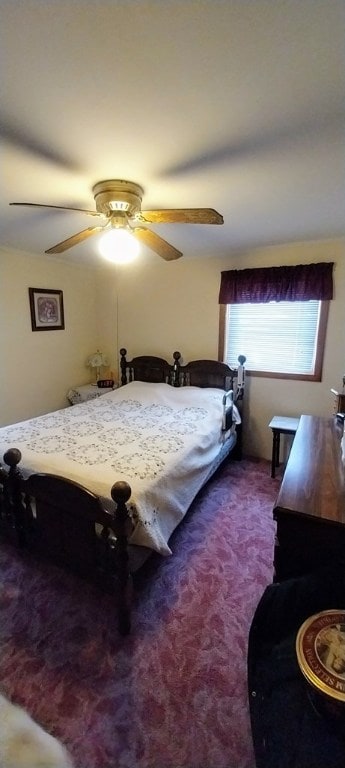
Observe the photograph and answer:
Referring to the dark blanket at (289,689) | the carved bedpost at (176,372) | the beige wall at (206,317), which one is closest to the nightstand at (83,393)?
the beige wall at (206,317)

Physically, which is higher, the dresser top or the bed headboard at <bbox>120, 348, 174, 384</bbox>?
the bed headboard at <bbox>120, 348, 174, 384</bbox>

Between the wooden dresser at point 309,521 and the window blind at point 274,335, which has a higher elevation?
the window blind at point 274,335

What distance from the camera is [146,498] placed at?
1.65 meters

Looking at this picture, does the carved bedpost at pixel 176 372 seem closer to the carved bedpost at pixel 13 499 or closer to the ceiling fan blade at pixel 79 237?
the ceiling fan blade at pixel 79 237

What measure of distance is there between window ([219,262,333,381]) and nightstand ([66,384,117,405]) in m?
1.67

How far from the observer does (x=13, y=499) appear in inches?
72.1

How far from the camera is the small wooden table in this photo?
2.99m

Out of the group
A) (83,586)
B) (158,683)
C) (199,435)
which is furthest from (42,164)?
(158,683)

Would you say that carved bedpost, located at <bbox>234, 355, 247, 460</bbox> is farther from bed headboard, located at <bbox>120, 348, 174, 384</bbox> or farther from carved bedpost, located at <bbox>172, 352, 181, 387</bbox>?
bed headboard, located at <bbox>120, 348, 174, 384</bbox>

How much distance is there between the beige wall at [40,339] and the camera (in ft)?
11.0

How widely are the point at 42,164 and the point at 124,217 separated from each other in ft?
1.53

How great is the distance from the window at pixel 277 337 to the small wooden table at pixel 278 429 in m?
0.48

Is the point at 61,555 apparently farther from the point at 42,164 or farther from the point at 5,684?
the point at 42,164

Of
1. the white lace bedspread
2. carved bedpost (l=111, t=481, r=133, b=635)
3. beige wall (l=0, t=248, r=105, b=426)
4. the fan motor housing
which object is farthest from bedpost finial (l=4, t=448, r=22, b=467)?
beige wall (l=0, t=248, r=105, b=426)
